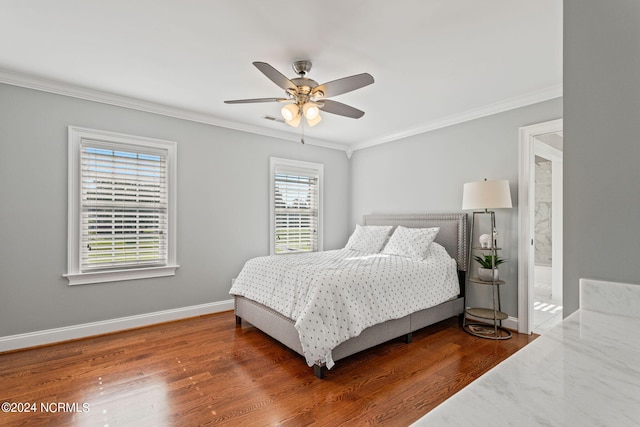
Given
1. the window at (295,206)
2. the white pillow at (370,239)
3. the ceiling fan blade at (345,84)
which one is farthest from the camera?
the window at (295,206)

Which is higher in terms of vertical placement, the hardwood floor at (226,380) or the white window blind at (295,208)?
the white window blind at (295,208)

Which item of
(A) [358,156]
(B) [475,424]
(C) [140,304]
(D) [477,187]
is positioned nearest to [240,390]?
(C) [140,304]

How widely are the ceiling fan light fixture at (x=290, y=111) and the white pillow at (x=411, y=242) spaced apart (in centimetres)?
206

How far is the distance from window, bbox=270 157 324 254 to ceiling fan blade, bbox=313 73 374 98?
85.9 inches

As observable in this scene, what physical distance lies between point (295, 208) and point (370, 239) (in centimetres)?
129

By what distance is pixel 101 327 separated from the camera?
3.25 meters

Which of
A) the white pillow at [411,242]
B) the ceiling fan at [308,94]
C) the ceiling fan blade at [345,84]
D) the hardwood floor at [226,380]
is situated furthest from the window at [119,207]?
the white pillow at [411,242]

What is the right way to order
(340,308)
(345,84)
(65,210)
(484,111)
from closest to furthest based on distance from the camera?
(345,84)
(340,308)
(65,210)
(484,111)

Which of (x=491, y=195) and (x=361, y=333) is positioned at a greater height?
(x=491, y=195)

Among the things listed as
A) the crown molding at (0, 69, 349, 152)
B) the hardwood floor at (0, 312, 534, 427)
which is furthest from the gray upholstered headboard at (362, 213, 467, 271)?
the crown molding at (0, 69, 349, 152)

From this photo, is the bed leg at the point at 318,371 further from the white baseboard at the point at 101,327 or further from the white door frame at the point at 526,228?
the white door frame at the point at 526,228

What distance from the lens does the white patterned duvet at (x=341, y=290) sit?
237 cm

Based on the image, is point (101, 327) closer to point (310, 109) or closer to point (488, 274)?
point (310, 109)

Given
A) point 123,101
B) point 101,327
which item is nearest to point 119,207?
point 123,101
